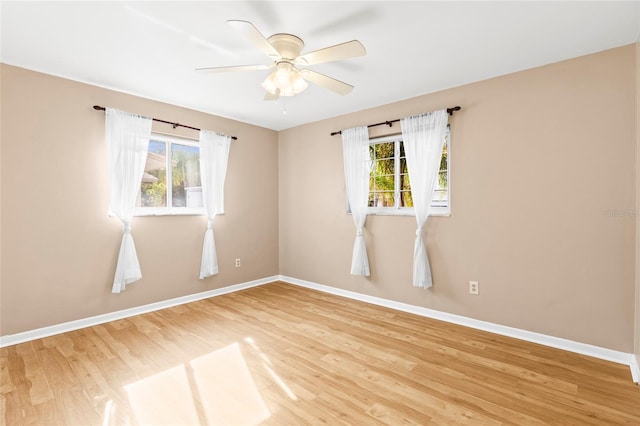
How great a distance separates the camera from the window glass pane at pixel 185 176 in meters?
3.87

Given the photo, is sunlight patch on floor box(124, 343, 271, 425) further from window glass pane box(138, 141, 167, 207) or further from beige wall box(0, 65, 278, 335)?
window glass pane box(138, 141, 167, 207)

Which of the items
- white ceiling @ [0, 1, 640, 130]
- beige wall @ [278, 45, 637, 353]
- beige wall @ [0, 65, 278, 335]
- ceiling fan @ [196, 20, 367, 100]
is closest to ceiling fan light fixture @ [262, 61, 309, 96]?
ceiling fan @ [196, 20, 367, 100]

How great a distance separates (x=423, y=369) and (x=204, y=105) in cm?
374

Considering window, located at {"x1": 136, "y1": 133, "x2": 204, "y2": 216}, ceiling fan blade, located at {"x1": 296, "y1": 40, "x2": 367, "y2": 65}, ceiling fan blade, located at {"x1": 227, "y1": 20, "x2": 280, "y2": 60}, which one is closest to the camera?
ceiling fan blade, located at {"x1": 227, "y1": 20, "x2": 280, "y2": 60}

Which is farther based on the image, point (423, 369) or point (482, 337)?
point (482, 337)

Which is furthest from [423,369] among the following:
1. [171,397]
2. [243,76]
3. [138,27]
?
[138,27]

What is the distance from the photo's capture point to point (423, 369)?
7.50 feet

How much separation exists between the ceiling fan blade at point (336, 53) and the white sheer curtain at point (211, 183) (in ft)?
7.66

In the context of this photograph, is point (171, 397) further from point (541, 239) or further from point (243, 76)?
point (541, 239)

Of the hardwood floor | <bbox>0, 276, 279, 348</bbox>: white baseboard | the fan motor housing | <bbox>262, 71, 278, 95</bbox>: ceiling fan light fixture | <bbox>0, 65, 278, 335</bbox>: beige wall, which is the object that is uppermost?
the fan motor housing

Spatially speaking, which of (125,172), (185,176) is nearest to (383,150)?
(185,176)

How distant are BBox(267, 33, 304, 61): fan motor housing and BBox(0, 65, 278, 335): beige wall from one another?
2.17 m

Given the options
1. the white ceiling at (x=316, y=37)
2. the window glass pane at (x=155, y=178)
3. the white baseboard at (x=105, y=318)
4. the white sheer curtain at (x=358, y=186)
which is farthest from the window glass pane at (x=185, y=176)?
the white sheer curtain at (x=358, y=186)

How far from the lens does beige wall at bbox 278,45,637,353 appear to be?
2.42m
